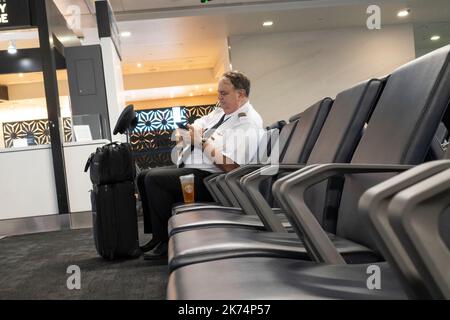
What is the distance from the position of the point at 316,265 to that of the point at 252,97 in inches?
348

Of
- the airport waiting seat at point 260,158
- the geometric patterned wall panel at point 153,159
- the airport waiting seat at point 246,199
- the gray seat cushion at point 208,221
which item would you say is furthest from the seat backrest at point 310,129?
the geometric patterned wall panel at point 153,159

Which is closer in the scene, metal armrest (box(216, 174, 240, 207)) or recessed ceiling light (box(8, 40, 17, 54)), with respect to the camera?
metal armrest (box(216, 174, 240, 207))

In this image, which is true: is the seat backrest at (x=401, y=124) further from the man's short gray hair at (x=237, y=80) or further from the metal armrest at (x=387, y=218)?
the man's short gray hair at (x=237, y=80)

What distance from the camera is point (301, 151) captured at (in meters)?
2.11

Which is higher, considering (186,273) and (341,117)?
(341,117)

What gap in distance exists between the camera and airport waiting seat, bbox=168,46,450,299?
0.82m

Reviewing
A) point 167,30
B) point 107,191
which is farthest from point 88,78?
point 107,191

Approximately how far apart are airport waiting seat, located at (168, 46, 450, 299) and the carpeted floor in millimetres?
1173

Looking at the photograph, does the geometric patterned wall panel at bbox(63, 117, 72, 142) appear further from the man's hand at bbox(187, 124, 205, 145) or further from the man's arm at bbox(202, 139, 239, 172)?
the man's arm at bbox(202, 139, 239, 172)

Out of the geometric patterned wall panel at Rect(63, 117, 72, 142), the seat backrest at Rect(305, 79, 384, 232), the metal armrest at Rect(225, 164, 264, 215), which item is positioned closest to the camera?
the seat backrest at Rect(305, 79, 384, 232)

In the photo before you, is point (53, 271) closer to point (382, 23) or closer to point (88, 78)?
point (88, 78)

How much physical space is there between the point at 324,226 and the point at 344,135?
11.3 inches

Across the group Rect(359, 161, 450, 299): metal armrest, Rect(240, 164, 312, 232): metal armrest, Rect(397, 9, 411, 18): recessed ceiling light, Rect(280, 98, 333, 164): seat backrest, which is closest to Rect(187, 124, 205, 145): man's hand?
Rect(280, 98, 333, 164): seat backrest

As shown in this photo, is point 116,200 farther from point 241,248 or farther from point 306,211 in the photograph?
point 306,211
